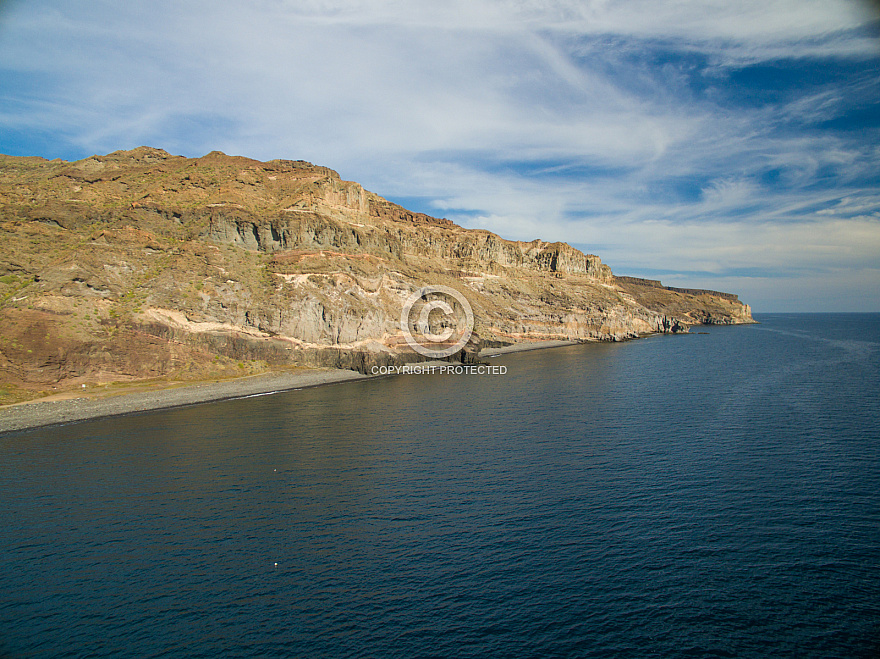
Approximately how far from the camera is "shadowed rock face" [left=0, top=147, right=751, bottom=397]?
59.7 metres

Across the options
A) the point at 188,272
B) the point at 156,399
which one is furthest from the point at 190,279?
the point at 156,399

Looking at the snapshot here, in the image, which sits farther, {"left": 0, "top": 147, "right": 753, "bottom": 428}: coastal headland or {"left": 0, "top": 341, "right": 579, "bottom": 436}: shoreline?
{"left": 0, "top": 147, "right": 753, "bottom": 428}: coastal headland

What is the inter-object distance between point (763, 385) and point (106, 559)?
75439 mm

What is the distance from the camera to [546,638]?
16.7m

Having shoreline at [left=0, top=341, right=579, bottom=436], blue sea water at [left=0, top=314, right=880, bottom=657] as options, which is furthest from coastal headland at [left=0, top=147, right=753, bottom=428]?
blue sea water at [left=0, top=314, right=880, bottom=657]

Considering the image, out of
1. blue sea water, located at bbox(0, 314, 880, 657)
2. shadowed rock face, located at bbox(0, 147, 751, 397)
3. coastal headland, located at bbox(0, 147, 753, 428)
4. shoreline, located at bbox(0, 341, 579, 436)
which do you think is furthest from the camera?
shadowed rock face, located at bbox(0, 147, 751, 397)

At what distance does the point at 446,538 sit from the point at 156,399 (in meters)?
47.8

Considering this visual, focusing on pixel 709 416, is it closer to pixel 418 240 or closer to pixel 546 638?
pixel 546 638

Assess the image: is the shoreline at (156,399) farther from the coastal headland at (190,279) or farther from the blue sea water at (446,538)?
the blue sea water at (446,538)

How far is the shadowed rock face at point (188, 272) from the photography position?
59719 mm

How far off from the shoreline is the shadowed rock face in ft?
12.3

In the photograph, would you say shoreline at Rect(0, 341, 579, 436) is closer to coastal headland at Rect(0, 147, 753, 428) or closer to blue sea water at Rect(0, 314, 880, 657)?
coastal headland at Rect(0, 147, 753, 428)

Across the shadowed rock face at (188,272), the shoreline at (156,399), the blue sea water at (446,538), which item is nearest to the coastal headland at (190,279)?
the shadowed rock face at (188,272)

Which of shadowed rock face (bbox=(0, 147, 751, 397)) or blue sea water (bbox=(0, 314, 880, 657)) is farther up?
shadowed rock face (bbox=(0, 147, 751, 397))
